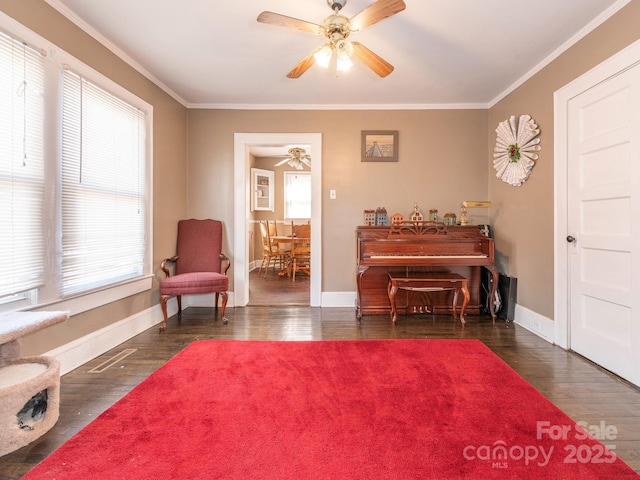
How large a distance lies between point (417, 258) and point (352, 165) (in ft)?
4.79

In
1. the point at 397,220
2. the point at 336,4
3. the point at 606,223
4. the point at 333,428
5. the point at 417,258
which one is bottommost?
the point at 333,428

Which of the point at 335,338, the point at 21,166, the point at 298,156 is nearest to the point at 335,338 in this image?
the point at 335,338

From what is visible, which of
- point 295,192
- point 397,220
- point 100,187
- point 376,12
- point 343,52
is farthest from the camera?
point 295,192

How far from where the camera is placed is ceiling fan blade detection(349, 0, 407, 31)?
1701 mm

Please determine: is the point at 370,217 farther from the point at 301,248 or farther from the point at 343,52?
the point at 301,248

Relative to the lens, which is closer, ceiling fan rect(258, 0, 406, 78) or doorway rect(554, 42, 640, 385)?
ceiling fan rect(258, 0, 406, 78)

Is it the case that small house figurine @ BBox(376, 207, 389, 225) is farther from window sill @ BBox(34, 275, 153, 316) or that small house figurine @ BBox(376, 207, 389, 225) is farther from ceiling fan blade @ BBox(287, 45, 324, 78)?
window sill @ BBox(34, 275, 153, 316)

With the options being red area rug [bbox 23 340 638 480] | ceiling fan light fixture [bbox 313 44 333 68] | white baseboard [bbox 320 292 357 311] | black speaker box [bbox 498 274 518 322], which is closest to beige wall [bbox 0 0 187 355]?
red area rug [bbox 23 340 638 480]

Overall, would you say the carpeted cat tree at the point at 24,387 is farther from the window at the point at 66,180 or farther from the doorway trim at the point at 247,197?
the doorway trim at the point at 247,197

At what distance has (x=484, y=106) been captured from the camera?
3.80m

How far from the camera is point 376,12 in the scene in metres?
1.79

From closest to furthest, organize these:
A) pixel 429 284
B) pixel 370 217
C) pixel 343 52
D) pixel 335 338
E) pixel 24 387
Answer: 1. pixel 24 387
2. pixel 343 52
3. pixel 335 338
4. pixel 429 284
5. pixel 370 217

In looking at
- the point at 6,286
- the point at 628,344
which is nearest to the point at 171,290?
the point at 6,286

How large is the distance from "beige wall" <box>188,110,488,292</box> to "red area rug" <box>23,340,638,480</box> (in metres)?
1.92
